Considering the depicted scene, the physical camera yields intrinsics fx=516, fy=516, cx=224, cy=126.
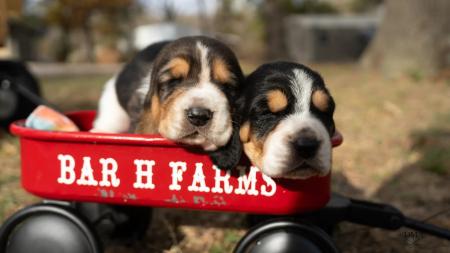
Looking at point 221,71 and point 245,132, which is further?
point 221,71

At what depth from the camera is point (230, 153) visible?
263cm

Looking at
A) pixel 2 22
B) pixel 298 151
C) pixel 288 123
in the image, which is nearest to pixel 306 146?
pixel 298 151

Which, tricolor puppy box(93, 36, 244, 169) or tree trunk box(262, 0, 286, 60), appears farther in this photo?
tree trunk box(262, 0, 286, 60)

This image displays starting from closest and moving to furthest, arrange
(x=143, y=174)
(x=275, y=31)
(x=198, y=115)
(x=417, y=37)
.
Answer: (x=198, y=115)
(x=143, y=174)
(x=417, y=37)
(x=275, y=31)

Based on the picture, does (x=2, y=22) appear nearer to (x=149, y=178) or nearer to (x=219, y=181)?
(x=149, y=178)

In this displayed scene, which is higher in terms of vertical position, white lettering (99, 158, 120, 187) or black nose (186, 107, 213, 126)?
black nose (186, 107, 213, 126)

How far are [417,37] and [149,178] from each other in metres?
7.47

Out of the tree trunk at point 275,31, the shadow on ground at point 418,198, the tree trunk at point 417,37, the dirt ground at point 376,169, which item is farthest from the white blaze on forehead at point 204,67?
the tree trunk at point 275,31

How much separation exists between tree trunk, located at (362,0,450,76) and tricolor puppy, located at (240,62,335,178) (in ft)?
22.5

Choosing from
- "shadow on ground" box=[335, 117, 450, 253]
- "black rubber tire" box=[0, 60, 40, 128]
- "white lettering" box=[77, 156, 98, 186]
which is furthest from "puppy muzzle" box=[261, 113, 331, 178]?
"black rubber tire" box=[0, 60, 40, 128]

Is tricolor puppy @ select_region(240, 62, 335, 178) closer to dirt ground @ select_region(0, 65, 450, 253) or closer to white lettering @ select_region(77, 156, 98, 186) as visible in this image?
white lettering @ select_region(77, 156, 98, 186)

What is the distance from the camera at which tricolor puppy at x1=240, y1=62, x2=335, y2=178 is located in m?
2.45

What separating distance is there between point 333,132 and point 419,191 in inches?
84.4

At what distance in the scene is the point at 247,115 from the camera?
2674 mm
